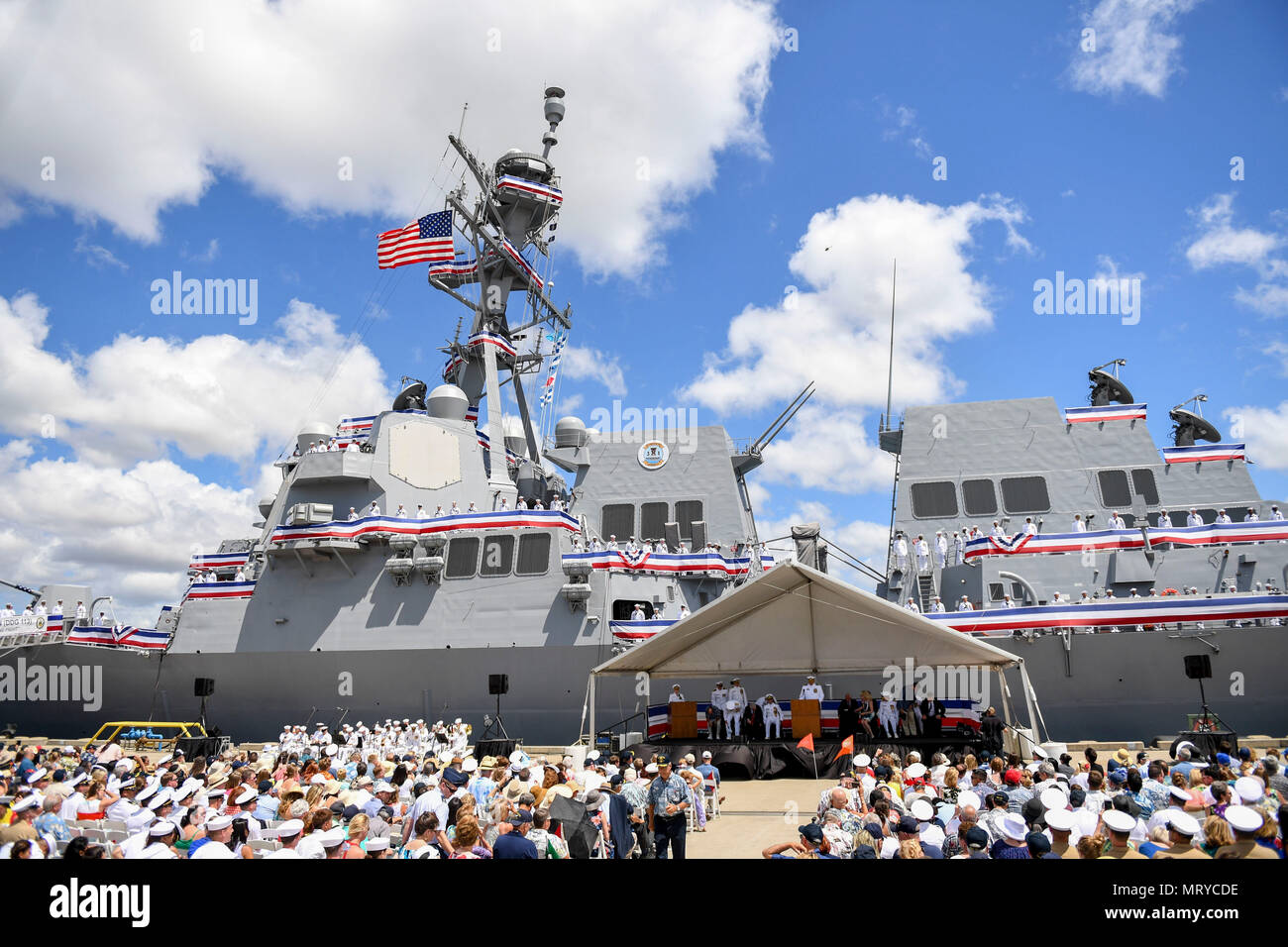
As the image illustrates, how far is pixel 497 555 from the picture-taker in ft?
58.9

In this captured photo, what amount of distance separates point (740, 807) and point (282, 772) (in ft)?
18.7

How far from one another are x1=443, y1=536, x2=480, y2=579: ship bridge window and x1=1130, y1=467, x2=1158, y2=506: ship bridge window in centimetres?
1549

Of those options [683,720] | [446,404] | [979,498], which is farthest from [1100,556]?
[446,404]

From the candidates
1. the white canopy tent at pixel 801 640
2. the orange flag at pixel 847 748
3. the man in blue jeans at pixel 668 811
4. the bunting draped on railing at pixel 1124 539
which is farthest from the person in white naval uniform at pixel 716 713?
the man in blue jeans at pixel 668 811

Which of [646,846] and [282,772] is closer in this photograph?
[646,846]

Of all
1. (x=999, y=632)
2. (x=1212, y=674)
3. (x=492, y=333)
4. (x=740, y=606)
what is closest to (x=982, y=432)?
(x=999, y=632)

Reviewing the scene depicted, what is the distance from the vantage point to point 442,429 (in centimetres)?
2064

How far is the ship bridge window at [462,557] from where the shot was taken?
18.0 metres

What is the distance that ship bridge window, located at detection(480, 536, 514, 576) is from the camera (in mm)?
17766

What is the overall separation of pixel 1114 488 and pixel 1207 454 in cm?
229

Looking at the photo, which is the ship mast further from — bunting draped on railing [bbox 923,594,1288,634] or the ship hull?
bunting draped on railing [bbox 923,594,1288,634]

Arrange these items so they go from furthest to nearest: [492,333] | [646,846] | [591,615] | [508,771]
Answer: [492,333] → [591,615] → [508,771] → [646,846]

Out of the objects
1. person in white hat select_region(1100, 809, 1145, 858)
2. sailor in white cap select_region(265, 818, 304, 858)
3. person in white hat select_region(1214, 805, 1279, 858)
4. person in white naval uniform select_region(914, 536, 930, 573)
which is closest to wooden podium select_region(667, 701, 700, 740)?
person in white naval uniform select_region(914, 536, 930, 573)
